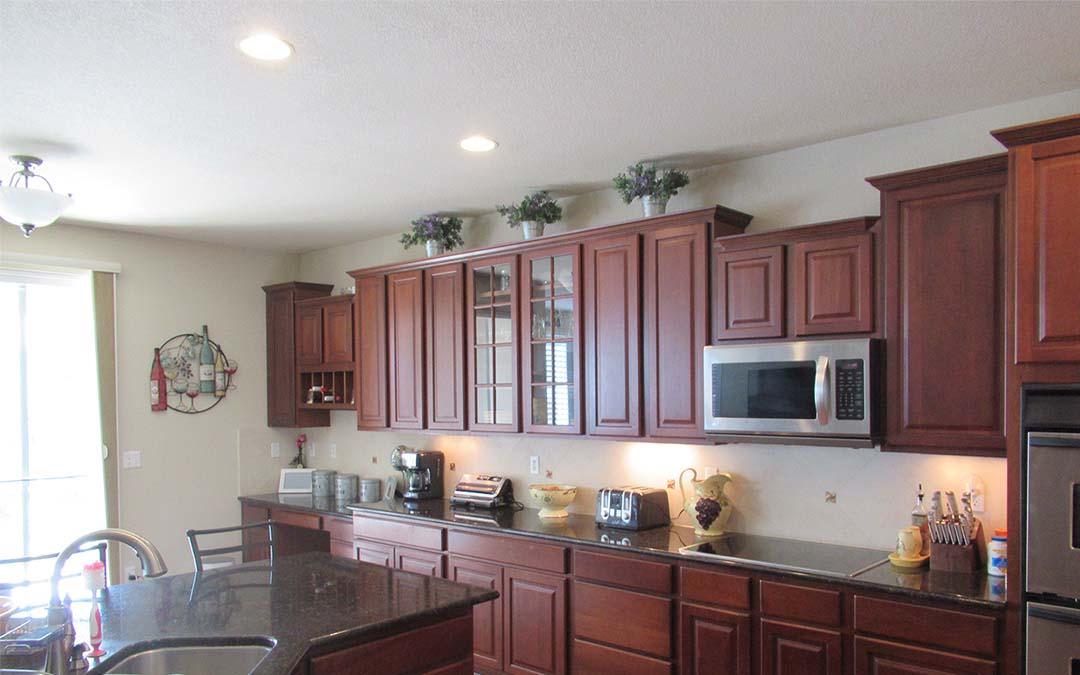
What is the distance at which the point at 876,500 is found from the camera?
3.30 meters

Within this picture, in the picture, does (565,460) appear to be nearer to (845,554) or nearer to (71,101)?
(845,554)

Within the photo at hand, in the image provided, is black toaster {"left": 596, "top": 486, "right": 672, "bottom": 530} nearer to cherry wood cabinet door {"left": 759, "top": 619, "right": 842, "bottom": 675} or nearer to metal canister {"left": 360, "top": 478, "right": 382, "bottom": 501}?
cherry wood cabinet door {"left": 759, "top": 619, "right": 842, "bottom": 675}

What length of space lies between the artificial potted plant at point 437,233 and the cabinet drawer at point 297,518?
76.7 inches

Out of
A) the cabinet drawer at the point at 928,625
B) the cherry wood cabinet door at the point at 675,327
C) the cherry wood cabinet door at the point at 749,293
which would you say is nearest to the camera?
the cabinet drawer at the point at 928,625

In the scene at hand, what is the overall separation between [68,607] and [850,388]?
2635 mm

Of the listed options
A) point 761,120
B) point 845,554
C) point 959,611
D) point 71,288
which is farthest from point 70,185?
point 959,611

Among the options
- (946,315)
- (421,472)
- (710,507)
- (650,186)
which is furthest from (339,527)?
(946,315)

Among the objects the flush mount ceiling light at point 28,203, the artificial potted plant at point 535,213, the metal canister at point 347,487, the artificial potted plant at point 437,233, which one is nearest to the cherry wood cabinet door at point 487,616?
the metal canister at point 347,487

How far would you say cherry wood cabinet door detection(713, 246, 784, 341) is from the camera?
3.29 meters

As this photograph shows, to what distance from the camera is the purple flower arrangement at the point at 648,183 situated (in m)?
3.75

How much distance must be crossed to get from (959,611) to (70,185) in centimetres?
448

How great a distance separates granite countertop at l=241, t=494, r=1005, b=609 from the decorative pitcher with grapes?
0.26 ft

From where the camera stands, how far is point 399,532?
454cm

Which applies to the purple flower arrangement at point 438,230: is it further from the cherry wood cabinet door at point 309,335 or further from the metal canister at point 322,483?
the metal canister at point 322,483
